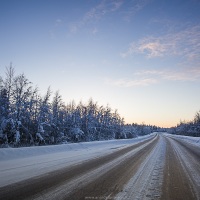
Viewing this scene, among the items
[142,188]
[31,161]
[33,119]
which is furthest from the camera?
[33,119]

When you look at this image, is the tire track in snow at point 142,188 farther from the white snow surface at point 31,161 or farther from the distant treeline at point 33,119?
the distant treeline at point 33,119

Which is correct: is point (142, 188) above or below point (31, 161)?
below

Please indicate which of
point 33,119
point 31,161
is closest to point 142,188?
point 31,161

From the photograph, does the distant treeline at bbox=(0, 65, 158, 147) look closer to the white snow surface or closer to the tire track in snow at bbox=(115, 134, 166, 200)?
the white snow surface

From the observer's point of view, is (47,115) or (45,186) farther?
(47,115)

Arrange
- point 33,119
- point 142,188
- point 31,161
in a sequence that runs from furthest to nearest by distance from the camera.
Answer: point 33,119 → point 31,161 → point 142,188

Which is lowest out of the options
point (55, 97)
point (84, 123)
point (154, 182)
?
point (154, 182)

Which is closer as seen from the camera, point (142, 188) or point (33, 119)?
point (142, 188)

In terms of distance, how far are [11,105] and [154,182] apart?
21253 mm

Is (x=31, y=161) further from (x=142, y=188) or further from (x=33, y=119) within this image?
(x=33, y=119)

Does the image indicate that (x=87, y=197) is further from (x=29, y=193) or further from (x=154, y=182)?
(x=154, y=182)

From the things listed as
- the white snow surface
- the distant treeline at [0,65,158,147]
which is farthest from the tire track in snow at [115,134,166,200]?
the distant treeline at [0,65,158,147]

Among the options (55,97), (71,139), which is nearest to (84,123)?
(71,139)

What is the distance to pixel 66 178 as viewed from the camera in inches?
283
